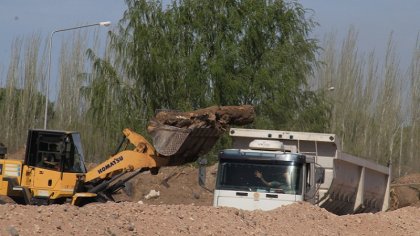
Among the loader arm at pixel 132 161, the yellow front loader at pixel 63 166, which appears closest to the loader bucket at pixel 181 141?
the yellow front loader at pixel 63 166

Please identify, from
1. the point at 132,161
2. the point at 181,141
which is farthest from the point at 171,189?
the point at 181,141

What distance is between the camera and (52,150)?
22641 mm

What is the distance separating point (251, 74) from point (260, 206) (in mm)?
20295

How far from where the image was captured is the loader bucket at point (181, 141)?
856 inches

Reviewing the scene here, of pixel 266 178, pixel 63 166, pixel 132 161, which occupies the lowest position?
pixel 63 166

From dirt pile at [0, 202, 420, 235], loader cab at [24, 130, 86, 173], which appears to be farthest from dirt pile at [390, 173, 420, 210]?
dirt pile at [0, 202, 420, 235]

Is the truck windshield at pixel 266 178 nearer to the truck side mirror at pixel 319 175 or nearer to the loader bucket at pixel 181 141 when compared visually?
the truck side mirror at pixel 319 175

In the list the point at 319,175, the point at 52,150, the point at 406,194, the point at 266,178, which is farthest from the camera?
the point at 406,194

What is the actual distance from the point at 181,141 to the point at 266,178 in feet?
9.08

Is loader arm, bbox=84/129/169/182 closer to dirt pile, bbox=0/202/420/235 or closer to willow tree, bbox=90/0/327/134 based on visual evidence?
dirt pile, bbox=0/202/420/235

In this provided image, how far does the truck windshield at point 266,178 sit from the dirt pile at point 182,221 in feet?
4.76

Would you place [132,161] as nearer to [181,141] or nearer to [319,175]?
[181,141]

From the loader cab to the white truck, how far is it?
4.06 m

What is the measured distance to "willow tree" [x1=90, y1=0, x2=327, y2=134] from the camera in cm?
3938
